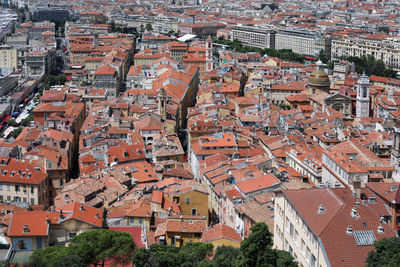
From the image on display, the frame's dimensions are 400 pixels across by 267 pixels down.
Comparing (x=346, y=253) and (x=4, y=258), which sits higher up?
(x=346, y=253)

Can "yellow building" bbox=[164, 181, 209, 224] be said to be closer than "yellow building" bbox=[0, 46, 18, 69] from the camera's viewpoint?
Yes

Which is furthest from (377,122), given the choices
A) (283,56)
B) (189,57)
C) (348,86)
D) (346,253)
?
(283,56)

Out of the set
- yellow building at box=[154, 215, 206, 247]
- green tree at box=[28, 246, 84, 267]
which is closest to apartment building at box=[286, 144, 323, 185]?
yellow building at box=[154, 215, 206, 247]

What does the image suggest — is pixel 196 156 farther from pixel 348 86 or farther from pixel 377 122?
pixel 348 86

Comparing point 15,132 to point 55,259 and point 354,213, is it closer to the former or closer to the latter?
point 55,259

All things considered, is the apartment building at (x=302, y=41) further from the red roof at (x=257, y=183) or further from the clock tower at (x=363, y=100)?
the red roof at (x=257, y=183)

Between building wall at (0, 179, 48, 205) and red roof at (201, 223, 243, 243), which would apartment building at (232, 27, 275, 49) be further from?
red roof at (201, 223, 243, 243)

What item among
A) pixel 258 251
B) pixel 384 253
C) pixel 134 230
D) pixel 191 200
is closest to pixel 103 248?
pixel 134 230
